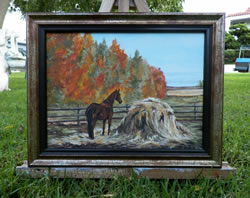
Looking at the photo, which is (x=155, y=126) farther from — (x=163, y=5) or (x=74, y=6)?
(x=74, y=6)

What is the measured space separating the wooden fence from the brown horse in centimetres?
2

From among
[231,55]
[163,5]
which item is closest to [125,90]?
[163,5]

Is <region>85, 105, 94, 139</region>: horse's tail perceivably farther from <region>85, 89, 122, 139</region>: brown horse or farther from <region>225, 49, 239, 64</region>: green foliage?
<region>225, 49, 239, 64</region>: green foliage

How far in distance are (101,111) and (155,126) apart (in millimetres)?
253

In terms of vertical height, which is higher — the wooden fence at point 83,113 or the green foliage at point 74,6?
the green foliage at point 74,6

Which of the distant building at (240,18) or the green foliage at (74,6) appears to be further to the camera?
the distant building at (240,18)

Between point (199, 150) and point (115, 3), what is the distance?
3.04 feet

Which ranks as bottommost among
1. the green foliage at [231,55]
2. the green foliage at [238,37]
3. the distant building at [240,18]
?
the green foliage at [231,55]

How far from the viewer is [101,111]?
51.8 inches

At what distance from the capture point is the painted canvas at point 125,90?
130 cm

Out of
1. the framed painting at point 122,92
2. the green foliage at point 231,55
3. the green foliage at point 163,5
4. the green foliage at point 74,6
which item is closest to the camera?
the framed painting at point 122,92

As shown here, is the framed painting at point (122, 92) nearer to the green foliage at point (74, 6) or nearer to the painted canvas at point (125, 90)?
the painted canvas at point (125, 90)

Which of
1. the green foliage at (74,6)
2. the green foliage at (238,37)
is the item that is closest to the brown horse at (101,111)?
the green foliage at (74,6)

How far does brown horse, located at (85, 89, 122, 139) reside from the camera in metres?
1.31
